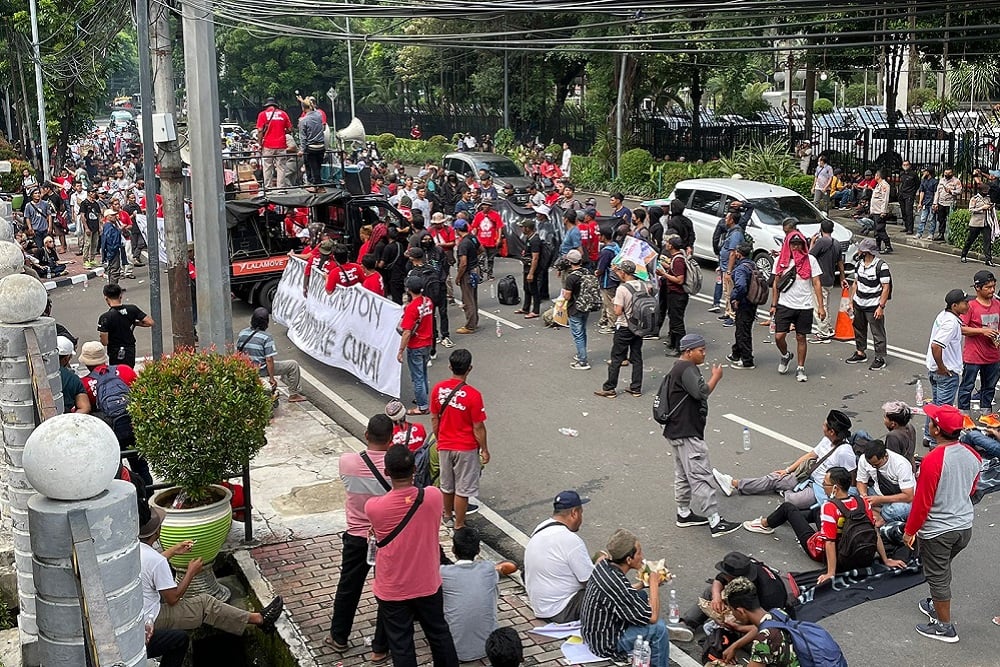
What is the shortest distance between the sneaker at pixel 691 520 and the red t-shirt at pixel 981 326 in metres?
3.92

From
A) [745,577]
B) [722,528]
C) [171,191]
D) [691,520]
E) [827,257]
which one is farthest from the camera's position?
[827,257]

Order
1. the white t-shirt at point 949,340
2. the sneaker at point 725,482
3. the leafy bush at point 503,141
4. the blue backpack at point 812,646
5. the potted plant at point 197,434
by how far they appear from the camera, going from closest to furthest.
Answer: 1. the blue backpack at point 812,646
2. the potted plant at point 197,434
3. the sneaker at point 725,482
4. the white t-shirt at point 949,340
5. the leafy bush at point 503,141

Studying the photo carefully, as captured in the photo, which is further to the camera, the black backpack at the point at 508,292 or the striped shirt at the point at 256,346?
the black backpack at the point at 508,292

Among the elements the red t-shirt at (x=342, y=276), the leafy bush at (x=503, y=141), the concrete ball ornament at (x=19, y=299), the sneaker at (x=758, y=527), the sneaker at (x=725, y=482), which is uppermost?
the leafy bush at (x=503, y=141)

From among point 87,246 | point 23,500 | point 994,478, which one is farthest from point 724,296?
point 87,246

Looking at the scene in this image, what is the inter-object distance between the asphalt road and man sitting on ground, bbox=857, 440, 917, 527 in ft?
2.13

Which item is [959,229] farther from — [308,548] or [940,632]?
[308,548]

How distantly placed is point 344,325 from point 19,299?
8.54 metres

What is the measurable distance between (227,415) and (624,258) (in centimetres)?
767

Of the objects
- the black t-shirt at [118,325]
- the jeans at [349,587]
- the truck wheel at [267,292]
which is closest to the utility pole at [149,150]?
the black t-shirt at [118,325]

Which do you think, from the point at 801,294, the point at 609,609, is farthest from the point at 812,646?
the point at 801,294

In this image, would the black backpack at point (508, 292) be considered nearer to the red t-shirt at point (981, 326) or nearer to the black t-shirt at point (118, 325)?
the black t-shirt at point (118, 325)

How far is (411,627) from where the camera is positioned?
272 inches

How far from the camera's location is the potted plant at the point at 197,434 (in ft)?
27.2
